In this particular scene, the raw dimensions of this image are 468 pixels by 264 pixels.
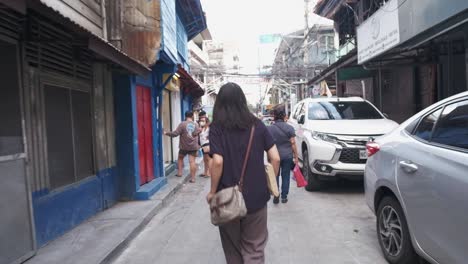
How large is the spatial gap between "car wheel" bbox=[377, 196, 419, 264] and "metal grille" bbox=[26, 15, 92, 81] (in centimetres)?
372

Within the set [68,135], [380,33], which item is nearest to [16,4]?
[68,135]

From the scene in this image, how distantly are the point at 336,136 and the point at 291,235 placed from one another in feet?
8.99

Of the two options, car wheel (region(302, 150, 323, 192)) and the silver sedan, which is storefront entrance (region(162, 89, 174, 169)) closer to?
car wheel (region(302, 150, 323, 192))

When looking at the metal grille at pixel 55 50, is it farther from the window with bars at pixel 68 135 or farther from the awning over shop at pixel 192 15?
the awning over shop at pixel 192 15

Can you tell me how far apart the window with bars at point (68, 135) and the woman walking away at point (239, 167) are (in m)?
3.05

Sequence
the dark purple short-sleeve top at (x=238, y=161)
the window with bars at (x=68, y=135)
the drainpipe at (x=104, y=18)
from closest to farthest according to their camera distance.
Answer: the dark purple short-sleeve top at (x=238, y=161) < the window with bars at (x=68, y=135) < the drainpipe at (x=104, y=18)

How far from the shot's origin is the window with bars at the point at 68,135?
17.3 feet

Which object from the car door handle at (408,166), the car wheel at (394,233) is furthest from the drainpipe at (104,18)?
the car door handle at (408,166)

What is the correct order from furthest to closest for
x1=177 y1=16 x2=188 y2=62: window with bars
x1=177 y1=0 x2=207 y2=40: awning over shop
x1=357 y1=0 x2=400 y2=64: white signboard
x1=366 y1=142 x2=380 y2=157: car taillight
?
x1=177 y1=0 x2=207 y2=40: awning over shop, x1=177 y1=16 x2=188 y2=62: window with bars, x1=357 y1=0 x2=400 y2=64: white signboard, x1=366 y1=142 x2=380 y2=157: car taillight

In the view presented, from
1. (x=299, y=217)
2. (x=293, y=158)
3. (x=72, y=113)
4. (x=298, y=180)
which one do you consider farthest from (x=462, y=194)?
(x=72, y=113)

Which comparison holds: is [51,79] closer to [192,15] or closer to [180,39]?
[180,39]

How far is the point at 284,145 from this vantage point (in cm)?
700

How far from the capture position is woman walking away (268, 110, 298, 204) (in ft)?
22.7

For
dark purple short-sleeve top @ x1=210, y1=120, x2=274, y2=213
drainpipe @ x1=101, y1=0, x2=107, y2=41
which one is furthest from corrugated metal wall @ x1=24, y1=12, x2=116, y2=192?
dark purple short-sleeve top @ x1=210, y1=120, x2=274, y2=213
